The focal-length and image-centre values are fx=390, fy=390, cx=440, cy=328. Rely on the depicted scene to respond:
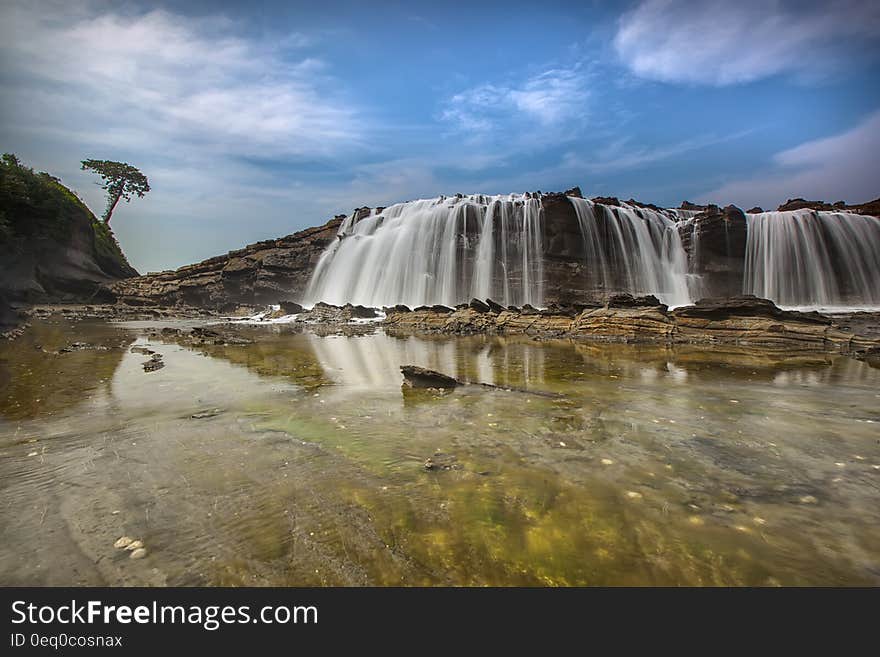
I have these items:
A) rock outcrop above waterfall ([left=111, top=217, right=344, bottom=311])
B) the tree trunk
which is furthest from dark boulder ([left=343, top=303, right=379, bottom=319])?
the tree trunk

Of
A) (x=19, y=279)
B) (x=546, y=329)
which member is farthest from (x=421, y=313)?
(x=19, y=279)

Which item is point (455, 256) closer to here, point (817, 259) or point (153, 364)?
point (153, 364)

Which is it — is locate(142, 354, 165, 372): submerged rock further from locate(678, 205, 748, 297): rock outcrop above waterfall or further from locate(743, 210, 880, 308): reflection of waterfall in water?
locate(743, 210, 880, 308): reflection of waterfall in water

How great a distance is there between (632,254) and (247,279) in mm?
37576

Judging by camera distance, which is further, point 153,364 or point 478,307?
point 478,307

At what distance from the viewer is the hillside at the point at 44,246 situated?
2970 cm

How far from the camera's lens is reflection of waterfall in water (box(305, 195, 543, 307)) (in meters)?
30.6

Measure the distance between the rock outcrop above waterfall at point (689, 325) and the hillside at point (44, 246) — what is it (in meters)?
33.4

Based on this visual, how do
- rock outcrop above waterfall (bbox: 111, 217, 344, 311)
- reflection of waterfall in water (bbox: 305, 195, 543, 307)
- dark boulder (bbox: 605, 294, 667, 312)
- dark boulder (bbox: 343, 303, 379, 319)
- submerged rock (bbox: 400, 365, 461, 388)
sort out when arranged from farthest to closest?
1. rock outcrop above waterfall (bbox: 111, 217, 344, 311)
2. reflection of waterfall in water (bbox: 305, 195, 543, 307)
3. dark boulder (bbox: 343, 303, 379, 319)
4. dark boulder (bbox: 605, 294, 667, 312)
5. submerged rock (bbox: 400, 365, 461, 388)

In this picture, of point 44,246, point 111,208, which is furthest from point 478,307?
point 111,208

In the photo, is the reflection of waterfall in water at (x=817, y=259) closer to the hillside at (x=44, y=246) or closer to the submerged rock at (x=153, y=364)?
the submerged rock at (x=153, y=364)

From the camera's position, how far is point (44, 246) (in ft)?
121

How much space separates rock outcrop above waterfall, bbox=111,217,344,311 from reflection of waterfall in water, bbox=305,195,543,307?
8.53 metres

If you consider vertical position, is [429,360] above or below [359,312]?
below
